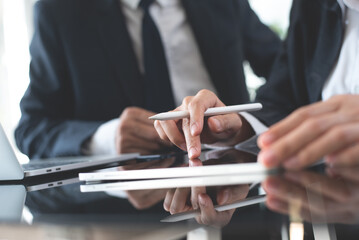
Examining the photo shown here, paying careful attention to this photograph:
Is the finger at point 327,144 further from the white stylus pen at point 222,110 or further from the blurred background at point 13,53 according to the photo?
the blurred background at point 13,53

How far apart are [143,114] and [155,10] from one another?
44cm

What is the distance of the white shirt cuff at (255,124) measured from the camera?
2.24 feet

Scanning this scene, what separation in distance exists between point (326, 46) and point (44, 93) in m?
0.86

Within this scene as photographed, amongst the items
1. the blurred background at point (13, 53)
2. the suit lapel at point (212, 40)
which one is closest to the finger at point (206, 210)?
the suit lapel at point (212, 40)

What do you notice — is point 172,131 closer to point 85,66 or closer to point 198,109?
point 198,109

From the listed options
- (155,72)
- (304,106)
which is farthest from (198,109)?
(155,72)

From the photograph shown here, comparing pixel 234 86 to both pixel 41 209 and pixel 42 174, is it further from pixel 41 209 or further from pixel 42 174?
pixel 41 209

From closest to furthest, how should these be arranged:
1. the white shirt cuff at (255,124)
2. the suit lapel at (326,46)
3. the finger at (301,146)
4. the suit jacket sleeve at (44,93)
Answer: the finger at (301,146) < the white shirt cuff at (255,124) < the suit lapel at (326,46) < the suit jacket sleeve at (44,93)

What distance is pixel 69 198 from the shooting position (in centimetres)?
35

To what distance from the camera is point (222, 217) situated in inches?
9.0

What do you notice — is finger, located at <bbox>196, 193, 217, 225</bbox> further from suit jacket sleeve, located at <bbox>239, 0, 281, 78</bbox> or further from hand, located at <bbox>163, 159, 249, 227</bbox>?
suit jacket sleeve, located at <bbox>239, 0, 281, 78</bbox>

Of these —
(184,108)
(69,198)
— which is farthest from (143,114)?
(69,198)

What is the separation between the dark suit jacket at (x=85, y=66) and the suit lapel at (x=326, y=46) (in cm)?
48

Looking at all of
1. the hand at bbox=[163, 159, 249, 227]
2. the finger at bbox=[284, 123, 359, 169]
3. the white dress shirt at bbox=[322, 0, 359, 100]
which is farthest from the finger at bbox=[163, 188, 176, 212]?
the white dress shirt at bbox=[322, 0, 359, 100]
